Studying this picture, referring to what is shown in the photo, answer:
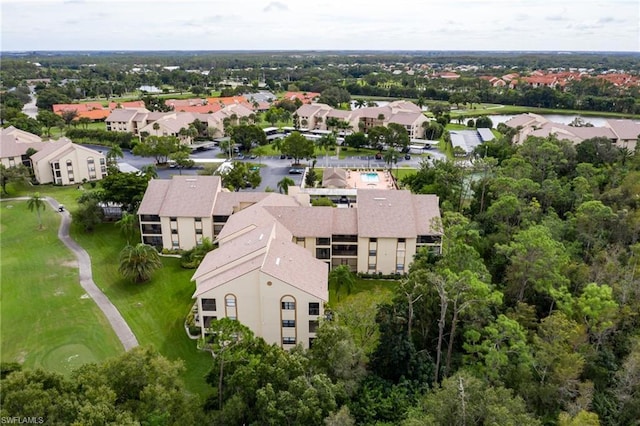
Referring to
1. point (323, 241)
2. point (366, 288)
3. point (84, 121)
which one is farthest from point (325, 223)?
point (84, 121)

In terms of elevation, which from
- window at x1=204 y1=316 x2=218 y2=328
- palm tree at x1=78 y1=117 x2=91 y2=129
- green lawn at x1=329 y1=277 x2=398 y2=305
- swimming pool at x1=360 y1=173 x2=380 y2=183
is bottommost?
green lawn at x1=329 y1=277 x2=398 y2=305

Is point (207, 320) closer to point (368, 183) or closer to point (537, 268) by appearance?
point (537, 268)

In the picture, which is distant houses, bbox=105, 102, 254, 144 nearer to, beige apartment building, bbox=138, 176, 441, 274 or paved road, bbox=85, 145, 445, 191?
paved road, bbox=85, 145, 445, 191

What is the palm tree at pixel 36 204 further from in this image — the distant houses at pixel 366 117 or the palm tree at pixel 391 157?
the distant houses at pixel 366 117

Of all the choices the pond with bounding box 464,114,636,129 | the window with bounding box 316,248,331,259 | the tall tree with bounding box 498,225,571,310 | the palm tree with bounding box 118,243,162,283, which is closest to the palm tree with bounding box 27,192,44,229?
the palm tree with bounding box 118,243,162,283

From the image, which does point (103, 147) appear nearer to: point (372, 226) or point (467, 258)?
point (372, 226)

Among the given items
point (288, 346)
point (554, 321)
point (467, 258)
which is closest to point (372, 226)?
point (467, 258)
